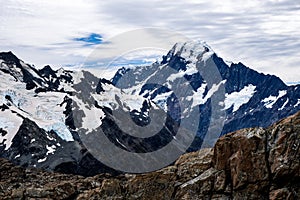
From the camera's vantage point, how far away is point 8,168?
7331cm

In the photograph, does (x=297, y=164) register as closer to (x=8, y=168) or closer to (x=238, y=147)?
(x=238, y=147)

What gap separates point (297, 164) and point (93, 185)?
2379cm

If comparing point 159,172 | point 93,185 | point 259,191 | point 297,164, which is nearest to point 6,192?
point 93,185

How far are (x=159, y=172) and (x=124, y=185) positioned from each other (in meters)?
3.53

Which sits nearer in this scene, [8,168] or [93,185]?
[93,185]

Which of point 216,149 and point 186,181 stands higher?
point 216,149

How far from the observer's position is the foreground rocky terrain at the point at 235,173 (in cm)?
3523

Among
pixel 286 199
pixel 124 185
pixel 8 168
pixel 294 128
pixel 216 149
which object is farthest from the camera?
pixel 8 168

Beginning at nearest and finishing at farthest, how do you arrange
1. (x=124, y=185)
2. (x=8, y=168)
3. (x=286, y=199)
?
1. (x=286, y=199)
2. (x=124, y=185)
3. (x=8, y=168)

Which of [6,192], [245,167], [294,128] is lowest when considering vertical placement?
[6,192]

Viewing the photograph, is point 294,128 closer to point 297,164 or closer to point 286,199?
point 297,164

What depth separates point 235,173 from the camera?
121 feet

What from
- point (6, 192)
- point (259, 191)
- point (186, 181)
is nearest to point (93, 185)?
point (6, 192)

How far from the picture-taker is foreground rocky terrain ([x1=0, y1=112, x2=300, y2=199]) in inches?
1387
